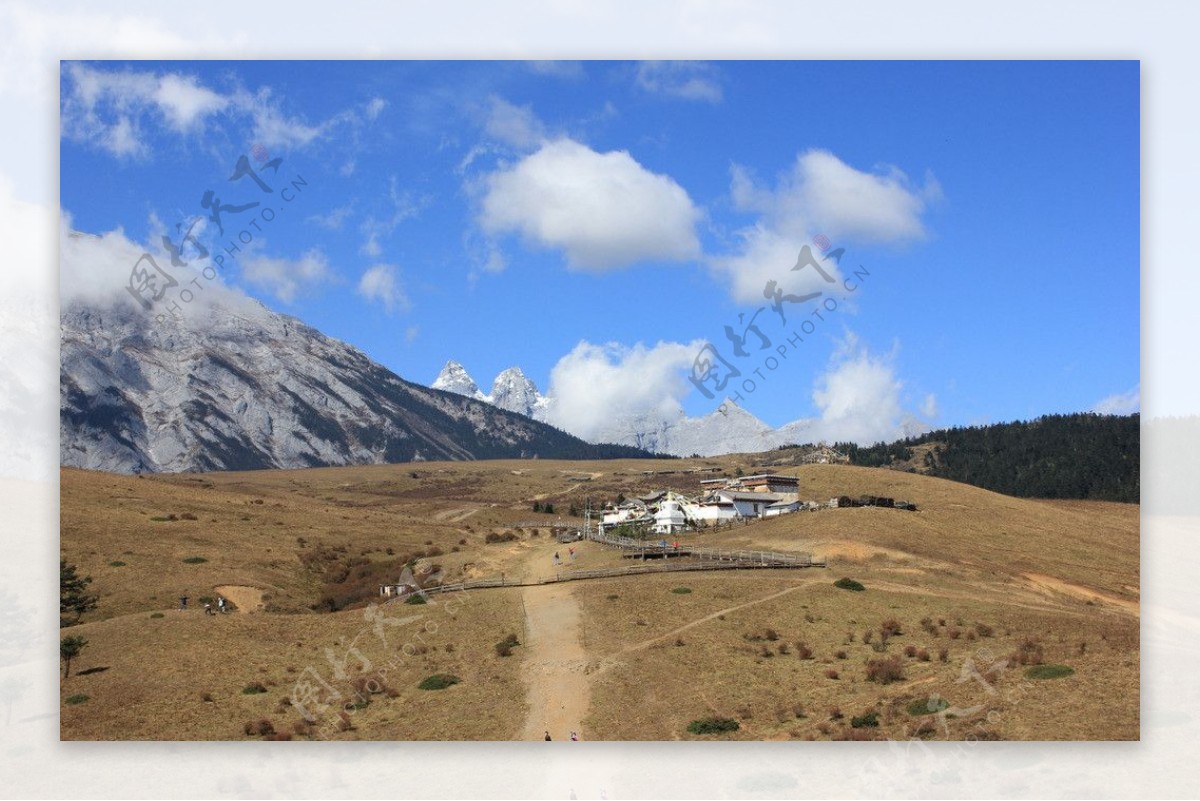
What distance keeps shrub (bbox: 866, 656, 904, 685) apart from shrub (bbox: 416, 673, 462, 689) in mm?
19198

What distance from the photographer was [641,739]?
43.3 m

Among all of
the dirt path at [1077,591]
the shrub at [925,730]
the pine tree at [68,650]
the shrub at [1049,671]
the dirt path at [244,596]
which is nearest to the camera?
the shrub at [925,730]

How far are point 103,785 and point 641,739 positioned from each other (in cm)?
2052

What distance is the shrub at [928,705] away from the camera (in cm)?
4388

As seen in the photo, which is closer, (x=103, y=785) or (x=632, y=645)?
(x=103, y=785)

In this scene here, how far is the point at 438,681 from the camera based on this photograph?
51.2 metres

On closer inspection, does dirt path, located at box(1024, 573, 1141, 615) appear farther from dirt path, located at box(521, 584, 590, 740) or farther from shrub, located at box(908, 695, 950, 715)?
dirt path, located at box(521, 584, 590, 740)

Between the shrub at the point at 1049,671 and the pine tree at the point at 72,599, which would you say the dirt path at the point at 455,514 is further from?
the shrub at the point at 1049,671

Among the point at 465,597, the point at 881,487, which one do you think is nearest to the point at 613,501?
the point at 881,487

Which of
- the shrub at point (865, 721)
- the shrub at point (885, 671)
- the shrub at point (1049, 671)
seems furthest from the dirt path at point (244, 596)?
the shrub at point (1049, 671)

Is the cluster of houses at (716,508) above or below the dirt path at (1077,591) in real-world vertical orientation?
above

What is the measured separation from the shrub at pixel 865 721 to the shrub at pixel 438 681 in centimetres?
1867

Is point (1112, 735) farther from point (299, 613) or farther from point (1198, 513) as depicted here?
point (299, 613)

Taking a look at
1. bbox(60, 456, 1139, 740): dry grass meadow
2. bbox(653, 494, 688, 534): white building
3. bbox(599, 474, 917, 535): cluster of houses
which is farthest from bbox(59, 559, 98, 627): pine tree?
bbox(653, 494, 688, 534): white building
